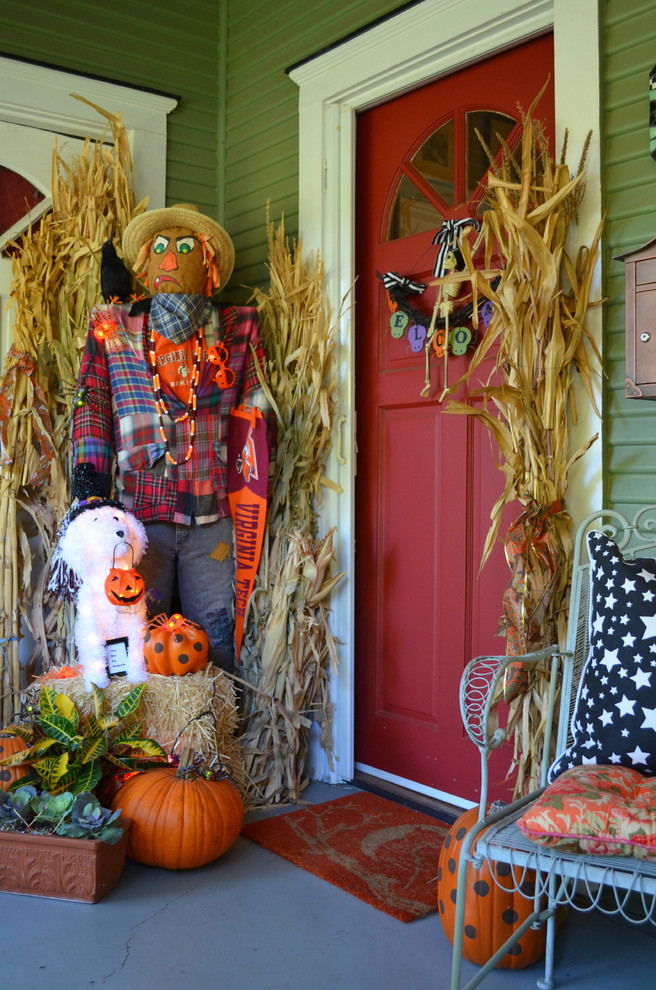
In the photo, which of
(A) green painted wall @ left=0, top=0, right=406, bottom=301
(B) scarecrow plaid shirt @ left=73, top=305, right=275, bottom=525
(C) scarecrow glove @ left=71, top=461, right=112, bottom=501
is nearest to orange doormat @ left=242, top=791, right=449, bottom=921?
(B) scarecrow plaid shirt @ left=73, top=305, right=275, bottom=525

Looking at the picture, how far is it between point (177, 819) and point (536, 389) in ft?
5.20

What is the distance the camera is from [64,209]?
3.41m

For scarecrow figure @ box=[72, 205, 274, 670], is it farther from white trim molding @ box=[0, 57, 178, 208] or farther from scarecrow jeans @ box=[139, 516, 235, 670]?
white trim molding @ box=[0, 57, 178, 208]

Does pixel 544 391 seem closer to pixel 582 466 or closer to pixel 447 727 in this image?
pixel 582 466

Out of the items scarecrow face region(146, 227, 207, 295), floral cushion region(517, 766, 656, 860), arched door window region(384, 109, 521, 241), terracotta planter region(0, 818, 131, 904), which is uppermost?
arched door window region(384, 109, 521, 241)

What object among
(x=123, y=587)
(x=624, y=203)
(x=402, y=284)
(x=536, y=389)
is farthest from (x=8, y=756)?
(x=624, y=203)

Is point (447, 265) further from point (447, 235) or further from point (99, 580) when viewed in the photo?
point (99, 580)

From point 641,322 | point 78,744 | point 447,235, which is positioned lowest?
point 78,744

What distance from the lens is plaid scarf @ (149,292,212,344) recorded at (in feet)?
10.1

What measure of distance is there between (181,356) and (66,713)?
4.31 feet

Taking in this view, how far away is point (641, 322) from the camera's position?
213cm

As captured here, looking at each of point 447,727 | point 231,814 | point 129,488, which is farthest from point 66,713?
point 447,727

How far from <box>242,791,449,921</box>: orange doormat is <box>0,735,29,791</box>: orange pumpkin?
29.2 inches

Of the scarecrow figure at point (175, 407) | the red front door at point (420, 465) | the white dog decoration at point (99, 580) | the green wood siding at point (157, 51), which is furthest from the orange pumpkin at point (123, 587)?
the green wood siding at point (157, 51)
